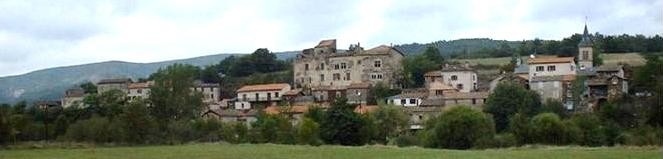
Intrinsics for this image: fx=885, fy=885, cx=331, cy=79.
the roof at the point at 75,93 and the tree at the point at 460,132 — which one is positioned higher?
the roof at the point at 75,93

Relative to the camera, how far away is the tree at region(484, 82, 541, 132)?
78.4m

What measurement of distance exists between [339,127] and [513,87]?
27.9 m

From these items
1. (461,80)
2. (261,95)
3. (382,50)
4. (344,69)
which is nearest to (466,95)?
(461,80)

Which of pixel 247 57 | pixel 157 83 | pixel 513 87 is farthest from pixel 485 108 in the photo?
pixel 247 57

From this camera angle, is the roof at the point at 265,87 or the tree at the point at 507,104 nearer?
the tree at the point at 507,104

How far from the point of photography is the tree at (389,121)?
6903 centimetres

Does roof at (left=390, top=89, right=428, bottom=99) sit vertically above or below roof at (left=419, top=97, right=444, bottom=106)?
above

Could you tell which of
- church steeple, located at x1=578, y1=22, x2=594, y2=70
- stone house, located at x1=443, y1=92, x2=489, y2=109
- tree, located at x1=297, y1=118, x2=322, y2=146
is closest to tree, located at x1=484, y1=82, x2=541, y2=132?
stone house, located at x1=443, y1=92, x2=489, y2=109

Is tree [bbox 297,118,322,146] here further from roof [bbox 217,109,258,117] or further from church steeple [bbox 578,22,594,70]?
church steeple [bbox 578,22,594,70]

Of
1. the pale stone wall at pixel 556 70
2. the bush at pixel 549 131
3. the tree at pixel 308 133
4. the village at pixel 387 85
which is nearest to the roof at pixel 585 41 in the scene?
the village at pixel 387 85

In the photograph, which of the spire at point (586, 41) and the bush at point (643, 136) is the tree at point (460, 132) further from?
the spire at point (586, 41)

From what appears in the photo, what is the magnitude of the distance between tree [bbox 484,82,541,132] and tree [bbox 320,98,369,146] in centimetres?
2258

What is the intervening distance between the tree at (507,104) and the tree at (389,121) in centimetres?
827

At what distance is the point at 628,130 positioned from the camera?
64.1 meters
